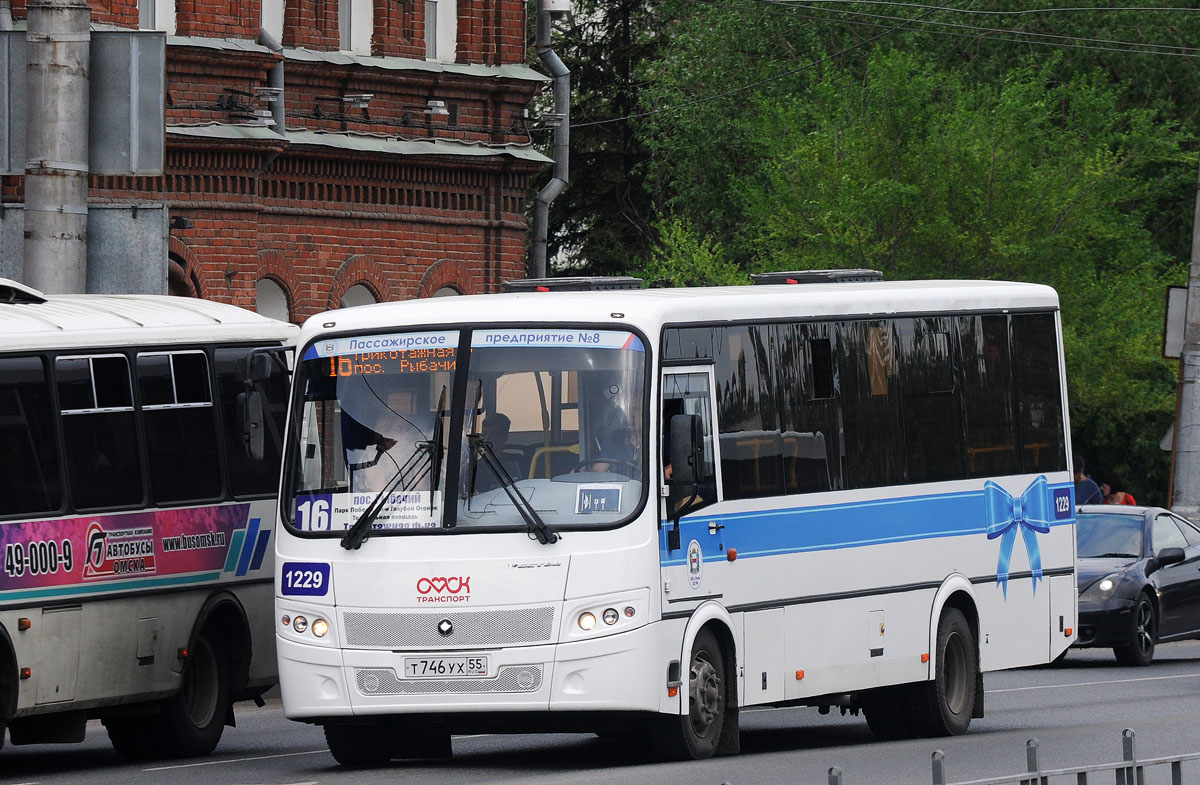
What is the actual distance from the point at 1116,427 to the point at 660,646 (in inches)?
1478

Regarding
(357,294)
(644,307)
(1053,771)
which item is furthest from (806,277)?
(357,294)

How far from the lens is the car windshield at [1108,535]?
23.8 metres

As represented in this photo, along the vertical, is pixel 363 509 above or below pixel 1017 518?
above

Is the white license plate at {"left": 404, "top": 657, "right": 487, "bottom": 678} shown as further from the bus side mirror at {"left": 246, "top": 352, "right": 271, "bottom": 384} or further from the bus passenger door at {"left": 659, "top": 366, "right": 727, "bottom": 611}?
the bus side mirror at {"left": 246, "top": 352, "right": 271, "bottom": 384}

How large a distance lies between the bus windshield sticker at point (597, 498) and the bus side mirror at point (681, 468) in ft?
1.05

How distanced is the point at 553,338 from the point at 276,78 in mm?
13134

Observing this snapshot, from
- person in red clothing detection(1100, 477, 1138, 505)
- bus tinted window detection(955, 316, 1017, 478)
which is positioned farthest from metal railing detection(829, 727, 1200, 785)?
A: person in red clothing detection(1100, 477, 1138, 505)

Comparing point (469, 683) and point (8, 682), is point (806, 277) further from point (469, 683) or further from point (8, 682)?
point (8, 682)

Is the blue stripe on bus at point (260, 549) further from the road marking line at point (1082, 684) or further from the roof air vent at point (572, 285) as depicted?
the road marking line at point (1082, 684)

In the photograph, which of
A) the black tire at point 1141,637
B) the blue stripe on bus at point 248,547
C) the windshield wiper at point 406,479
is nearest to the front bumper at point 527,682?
the windshield wiper at point 406,479

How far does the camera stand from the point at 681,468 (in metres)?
13.3

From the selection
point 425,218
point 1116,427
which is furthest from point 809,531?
point 1116,427

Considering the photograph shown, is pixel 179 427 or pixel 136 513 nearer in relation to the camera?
pixel 136 513

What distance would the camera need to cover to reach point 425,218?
95.5ft
